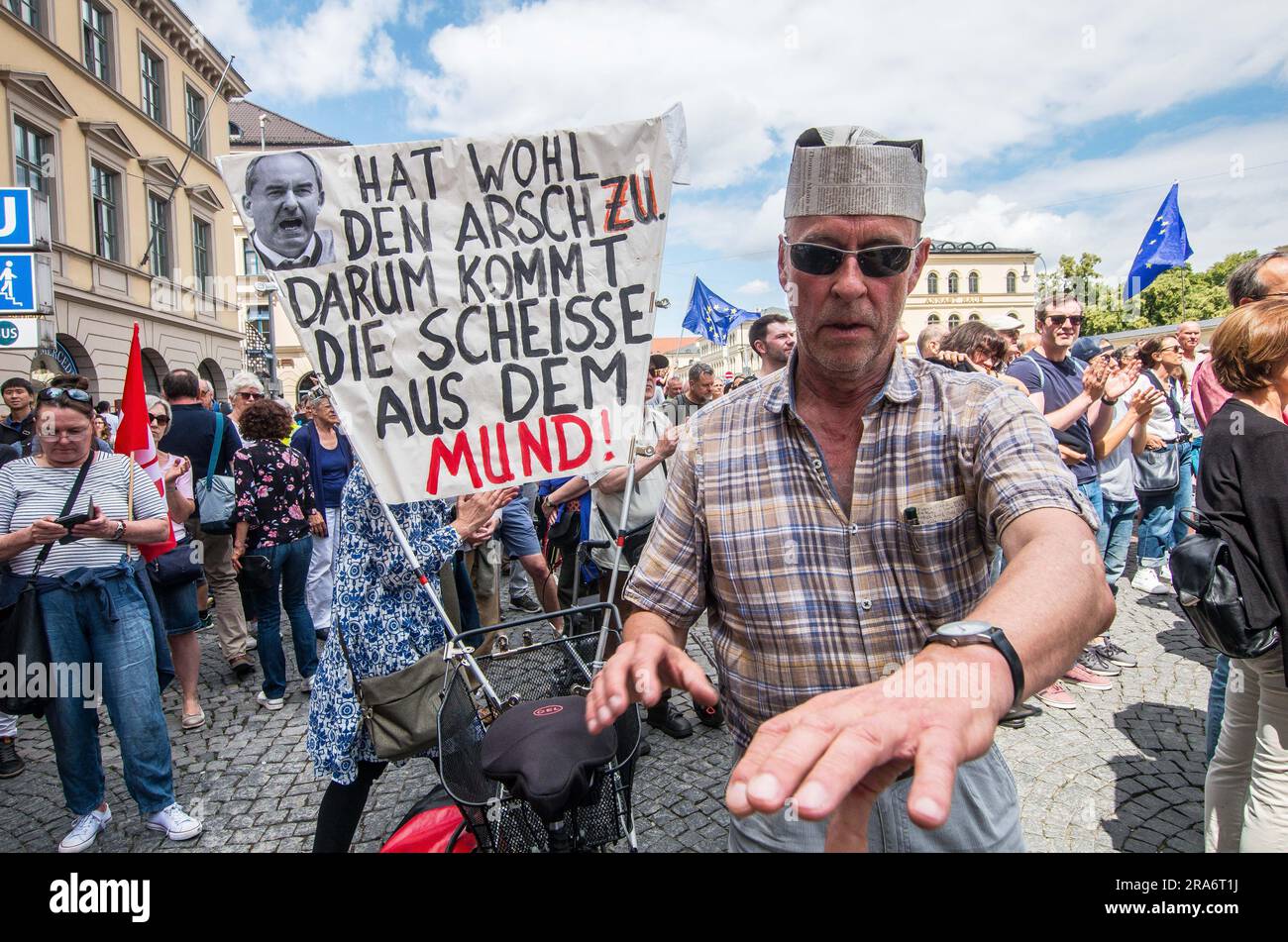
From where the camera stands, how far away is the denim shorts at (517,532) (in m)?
5.10

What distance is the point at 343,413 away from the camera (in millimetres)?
2529

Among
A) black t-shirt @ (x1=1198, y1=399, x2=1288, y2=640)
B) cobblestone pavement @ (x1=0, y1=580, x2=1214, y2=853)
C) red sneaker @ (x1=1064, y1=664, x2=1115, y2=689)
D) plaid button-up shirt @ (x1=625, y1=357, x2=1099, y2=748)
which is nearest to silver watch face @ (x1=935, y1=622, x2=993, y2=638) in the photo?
plaid button-up shirt @ (x1=625, y1=357, x2=1099, y2=748)

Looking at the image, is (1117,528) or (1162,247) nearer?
(1117,528)

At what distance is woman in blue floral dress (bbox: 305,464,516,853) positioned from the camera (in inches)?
102

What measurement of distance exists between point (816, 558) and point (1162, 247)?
8.77 meters

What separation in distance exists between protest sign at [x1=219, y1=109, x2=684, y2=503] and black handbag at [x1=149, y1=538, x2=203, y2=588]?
281cm

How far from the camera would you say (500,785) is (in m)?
2.04

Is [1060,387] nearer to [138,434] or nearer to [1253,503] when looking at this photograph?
[1253,503]

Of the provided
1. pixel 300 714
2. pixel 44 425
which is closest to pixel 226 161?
pixel 44 425

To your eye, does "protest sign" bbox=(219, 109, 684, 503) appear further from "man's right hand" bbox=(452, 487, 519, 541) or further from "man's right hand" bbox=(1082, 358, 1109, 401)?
"man's right hand" bbox=(1082, 358, 1109, 401)

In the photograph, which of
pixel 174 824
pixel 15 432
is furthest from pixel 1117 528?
pixel 15 432
